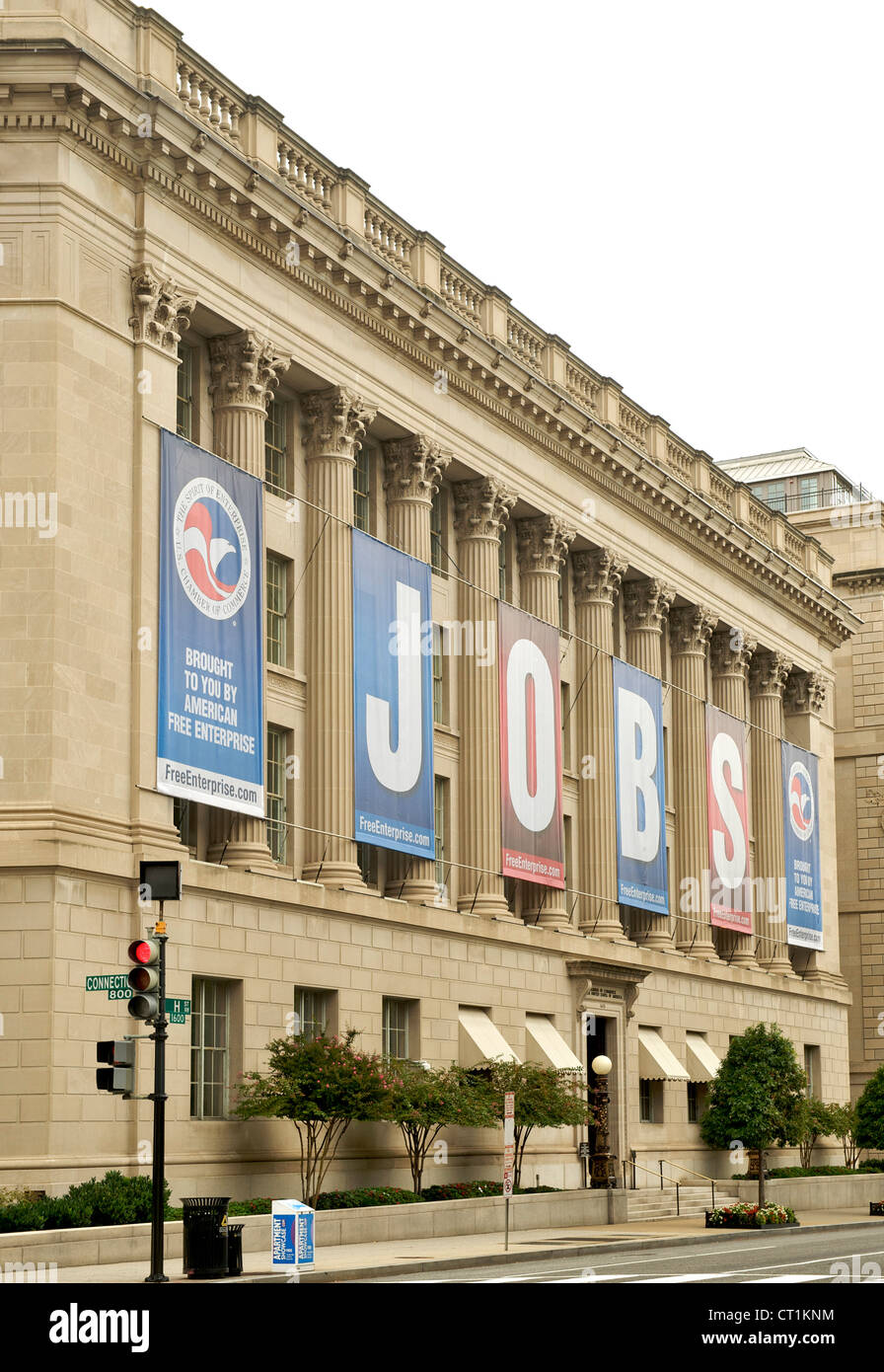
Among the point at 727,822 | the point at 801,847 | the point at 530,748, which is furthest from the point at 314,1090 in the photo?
the point at 801,847

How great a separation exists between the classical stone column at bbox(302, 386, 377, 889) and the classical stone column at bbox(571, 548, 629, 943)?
12.8m

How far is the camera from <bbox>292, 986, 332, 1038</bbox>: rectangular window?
118 feet

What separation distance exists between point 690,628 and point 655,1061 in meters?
15.0

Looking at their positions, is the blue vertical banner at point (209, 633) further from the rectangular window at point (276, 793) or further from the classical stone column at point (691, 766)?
the classical stone column at point (691, 766)

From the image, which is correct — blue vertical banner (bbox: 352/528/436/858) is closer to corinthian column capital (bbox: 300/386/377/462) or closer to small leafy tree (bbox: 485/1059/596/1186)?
corinthian column capital (bbox: 300/386/377/462)

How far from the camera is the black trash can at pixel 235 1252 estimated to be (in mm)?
24377

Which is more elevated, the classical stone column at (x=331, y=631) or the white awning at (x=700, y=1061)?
the classical stone column at (x=331, y=631)

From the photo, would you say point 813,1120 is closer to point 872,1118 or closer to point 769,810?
point 872,1118

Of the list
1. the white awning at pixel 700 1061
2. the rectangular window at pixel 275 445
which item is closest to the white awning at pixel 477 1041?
the white awning at pixel 700 1061

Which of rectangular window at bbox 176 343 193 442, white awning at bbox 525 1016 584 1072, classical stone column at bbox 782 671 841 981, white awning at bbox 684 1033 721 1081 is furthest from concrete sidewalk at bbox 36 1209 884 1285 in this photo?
classical stone column at bbox 782 671 841 981

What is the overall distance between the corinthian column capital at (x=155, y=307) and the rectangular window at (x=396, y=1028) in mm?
14525

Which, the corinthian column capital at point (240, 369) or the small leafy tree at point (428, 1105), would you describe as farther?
the corinthian column capital at point (240, 369)

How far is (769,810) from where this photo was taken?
63625mm
